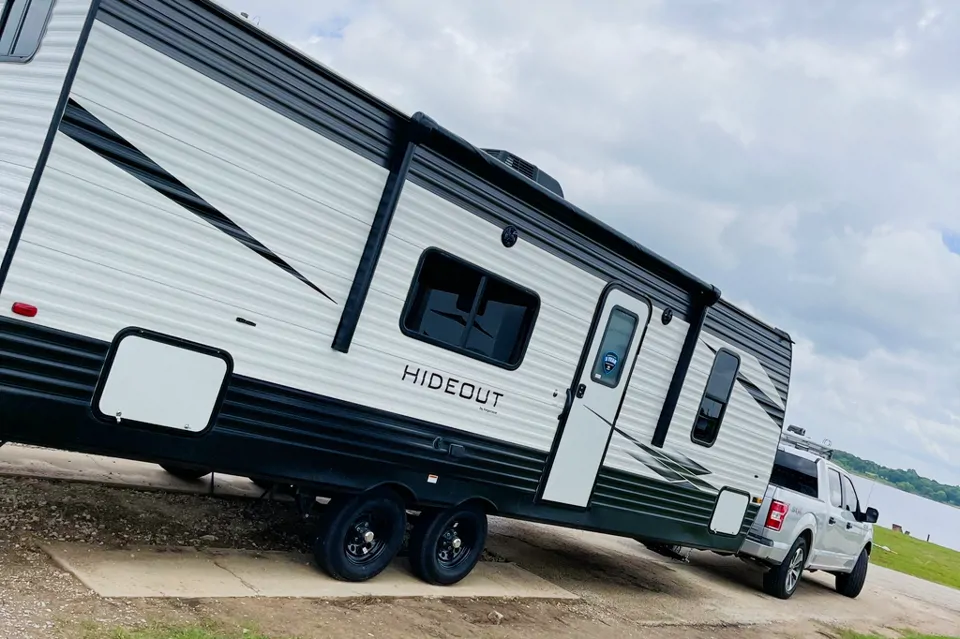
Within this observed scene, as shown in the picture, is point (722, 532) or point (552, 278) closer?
point (552, 278)

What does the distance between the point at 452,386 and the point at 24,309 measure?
309 cm

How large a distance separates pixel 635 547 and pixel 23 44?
32.7 feet

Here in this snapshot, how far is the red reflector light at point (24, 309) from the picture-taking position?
464cm

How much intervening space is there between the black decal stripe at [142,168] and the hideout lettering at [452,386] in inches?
54.2

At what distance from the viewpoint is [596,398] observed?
8.04 m

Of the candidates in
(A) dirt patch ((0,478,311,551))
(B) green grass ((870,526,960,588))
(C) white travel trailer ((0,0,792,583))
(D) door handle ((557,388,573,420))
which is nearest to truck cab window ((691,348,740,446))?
(C) white travel trailer ((0,0,792,583))

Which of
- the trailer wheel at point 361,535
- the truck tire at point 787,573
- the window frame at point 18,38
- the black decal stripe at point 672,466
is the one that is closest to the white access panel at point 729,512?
the black decal stripe at point 672,466

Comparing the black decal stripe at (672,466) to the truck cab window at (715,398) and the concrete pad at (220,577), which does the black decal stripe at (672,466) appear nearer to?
the truck cab window at (715,398)

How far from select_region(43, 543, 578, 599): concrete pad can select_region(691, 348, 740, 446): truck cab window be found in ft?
9.13

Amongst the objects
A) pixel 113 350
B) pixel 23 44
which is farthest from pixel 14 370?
pixel 23 44

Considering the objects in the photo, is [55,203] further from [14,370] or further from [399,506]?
[399,506]

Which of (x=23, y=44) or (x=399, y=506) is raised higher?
(x=23, y=44)

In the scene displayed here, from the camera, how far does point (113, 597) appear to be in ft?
16.4

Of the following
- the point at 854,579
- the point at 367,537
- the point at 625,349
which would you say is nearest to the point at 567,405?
the point at 625,349
